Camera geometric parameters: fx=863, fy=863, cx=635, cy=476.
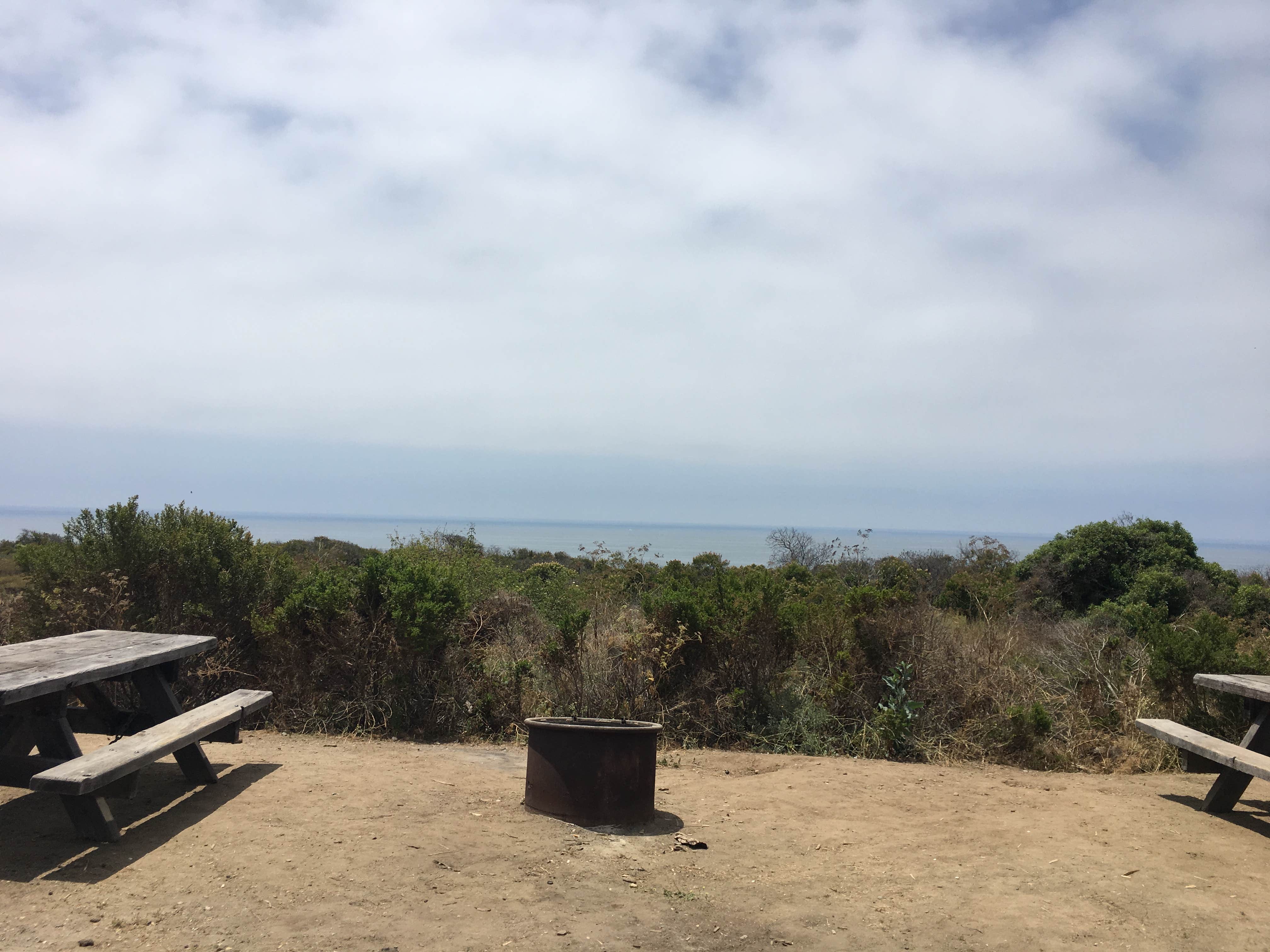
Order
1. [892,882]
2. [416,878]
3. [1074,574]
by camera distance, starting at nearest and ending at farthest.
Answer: [416,878] < [892,882] < [1074,574]

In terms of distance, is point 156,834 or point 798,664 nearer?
point 156,834

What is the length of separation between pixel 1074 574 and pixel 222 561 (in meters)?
15.0

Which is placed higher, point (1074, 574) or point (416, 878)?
point (1074, 574)

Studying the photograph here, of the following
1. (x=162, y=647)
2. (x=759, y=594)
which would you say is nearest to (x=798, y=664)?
(x=759, y=594)

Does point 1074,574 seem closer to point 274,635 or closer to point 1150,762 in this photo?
point 1150,762

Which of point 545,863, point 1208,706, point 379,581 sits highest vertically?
point 379,581

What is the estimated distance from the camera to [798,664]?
902 centimetres

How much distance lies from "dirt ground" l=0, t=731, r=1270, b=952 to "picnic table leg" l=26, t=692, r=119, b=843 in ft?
0.35

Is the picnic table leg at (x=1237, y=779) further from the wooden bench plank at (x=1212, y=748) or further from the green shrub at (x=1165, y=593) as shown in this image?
the green shrub at (x=1165, y=593)

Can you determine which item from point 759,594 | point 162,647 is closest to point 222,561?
point 162,647

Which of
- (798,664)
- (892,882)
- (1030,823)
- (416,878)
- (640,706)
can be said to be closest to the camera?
(416,878)

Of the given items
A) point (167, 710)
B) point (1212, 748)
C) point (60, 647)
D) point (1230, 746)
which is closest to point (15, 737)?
point (60, 647)

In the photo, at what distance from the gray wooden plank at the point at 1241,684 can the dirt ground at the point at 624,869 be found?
2.72 ft

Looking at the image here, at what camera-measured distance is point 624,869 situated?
Answer: 184 inches
